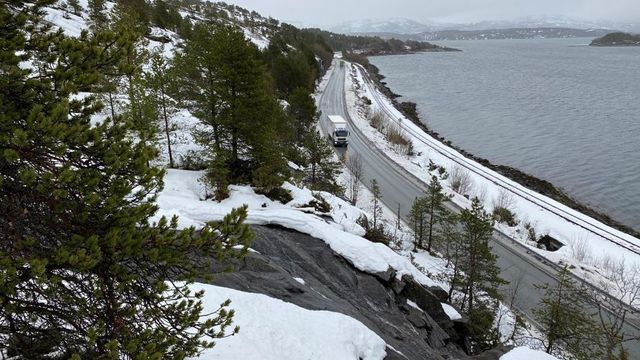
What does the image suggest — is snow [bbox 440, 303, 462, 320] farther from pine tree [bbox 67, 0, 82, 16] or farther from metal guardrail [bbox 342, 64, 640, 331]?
pine tree [bbox 67, 0, 82, 16]

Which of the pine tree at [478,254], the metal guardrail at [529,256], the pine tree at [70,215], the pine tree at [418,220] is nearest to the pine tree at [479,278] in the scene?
the pine tree at [478,254]

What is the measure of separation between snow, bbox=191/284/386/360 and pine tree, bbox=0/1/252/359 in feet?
14.4

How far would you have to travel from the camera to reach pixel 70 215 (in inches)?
211

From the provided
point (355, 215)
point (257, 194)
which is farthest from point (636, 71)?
point (257, 194)

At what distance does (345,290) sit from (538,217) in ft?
93.2

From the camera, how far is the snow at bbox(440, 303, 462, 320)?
22094 millimetres

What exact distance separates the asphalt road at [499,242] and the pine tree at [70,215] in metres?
26.5

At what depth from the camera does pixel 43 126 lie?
4.47 metres

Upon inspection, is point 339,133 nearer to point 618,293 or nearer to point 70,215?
point 618,293

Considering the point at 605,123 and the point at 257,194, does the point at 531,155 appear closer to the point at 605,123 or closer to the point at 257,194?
the point at 605,123

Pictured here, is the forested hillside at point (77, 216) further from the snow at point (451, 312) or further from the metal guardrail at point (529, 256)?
the metal guardrail at point (529, 256)

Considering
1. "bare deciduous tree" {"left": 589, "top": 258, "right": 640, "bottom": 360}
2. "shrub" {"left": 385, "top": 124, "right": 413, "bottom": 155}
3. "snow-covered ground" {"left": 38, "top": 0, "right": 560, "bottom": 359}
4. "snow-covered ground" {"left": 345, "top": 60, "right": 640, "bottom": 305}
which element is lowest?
"bare deciduous tree" {"left": 589, "top": 258, "right": 640, "bottom": 360}

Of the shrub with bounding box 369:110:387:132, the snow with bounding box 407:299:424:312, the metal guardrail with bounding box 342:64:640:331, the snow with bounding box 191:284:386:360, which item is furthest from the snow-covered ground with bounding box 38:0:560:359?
the shrub with bounding box 369:110:387:132

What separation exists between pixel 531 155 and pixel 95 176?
207 feet
